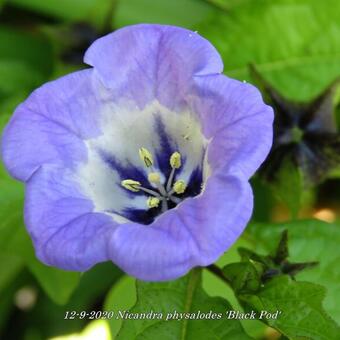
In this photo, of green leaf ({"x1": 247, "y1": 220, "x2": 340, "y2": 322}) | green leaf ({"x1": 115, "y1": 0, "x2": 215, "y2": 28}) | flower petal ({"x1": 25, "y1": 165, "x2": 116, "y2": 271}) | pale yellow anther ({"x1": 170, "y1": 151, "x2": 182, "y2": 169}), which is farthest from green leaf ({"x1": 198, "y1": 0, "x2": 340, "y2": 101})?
flower petal ({"x1": 25, "y1": 165, "x2": 116, "y2": 271})

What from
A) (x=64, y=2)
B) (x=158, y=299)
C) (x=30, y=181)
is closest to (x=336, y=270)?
(x=158, y=299)

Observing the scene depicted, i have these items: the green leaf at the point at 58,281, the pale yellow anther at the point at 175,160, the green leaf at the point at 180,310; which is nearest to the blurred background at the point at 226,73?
the green leaf at the point at 58,281

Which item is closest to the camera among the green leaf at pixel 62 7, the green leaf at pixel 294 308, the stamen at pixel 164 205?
the green leaf at pixel 294 308

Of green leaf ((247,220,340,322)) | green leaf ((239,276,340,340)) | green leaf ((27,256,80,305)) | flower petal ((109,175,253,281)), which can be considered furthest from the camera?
green leaf ((27,256,80,305))

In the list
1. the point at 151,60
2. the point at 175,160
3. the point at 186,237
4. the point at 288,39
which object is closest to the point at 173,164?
the point at 175,160

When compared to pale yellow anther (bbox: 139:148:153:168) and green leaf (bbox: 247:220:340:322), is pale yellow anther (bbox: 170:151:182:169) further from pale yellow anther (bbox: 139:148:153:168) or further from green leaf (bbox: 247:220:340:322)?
green leaf (bbox: 247:220:340:322)

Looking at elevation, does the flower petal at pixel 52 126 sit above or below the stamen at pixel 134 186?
above

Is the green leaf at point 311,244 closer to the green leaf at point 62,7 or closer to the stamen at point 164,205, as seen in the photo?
the stamen at point 164,205

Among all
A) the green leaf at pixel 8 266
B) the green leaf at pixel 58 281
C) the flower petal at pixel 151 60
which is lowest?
the green leaf at pixel 8 266

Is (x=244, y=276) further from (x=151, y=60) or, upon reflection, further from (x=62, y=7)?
(x=62, y=7)
